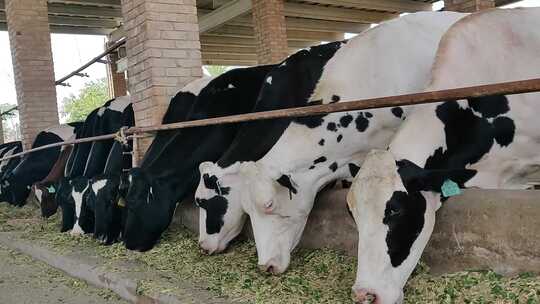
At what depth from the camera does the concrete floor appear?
4.43m

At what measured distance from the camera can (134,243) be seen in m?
5.21

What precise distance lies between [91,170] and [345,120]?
4.20 meters

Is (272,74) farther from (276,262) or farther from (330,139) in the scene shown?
(276,262)

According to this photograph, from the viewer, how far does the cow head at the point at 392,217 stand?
9.16ft

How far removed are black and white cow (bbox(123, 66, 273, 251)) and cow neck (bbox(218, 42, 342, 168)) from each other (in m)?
0.62

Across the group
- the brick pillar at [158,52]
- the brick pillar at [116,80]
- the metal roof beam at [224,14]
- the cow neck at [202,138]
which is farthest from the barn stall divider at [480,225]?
the brick pillar at [116,80]

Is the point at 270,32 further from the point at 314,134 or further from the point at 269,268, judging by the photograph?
the point at 269,268

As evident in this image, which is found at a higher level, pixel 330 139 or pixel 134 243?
pixel 330 139

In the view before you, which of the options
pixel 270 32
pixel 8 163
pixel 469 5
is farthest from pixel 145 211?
pixel 270 32

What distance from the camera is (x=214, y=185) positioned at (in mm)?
4617

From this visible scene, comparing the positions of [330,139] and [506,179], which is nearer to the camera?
[506,179]

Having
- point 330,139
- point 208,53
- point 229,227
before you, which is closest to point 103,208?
point 229,227

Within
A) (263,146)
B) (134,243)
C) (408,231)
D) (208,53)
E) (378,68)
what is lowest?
(134,243)

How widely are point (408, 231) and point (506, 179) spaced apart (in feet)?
4.00
